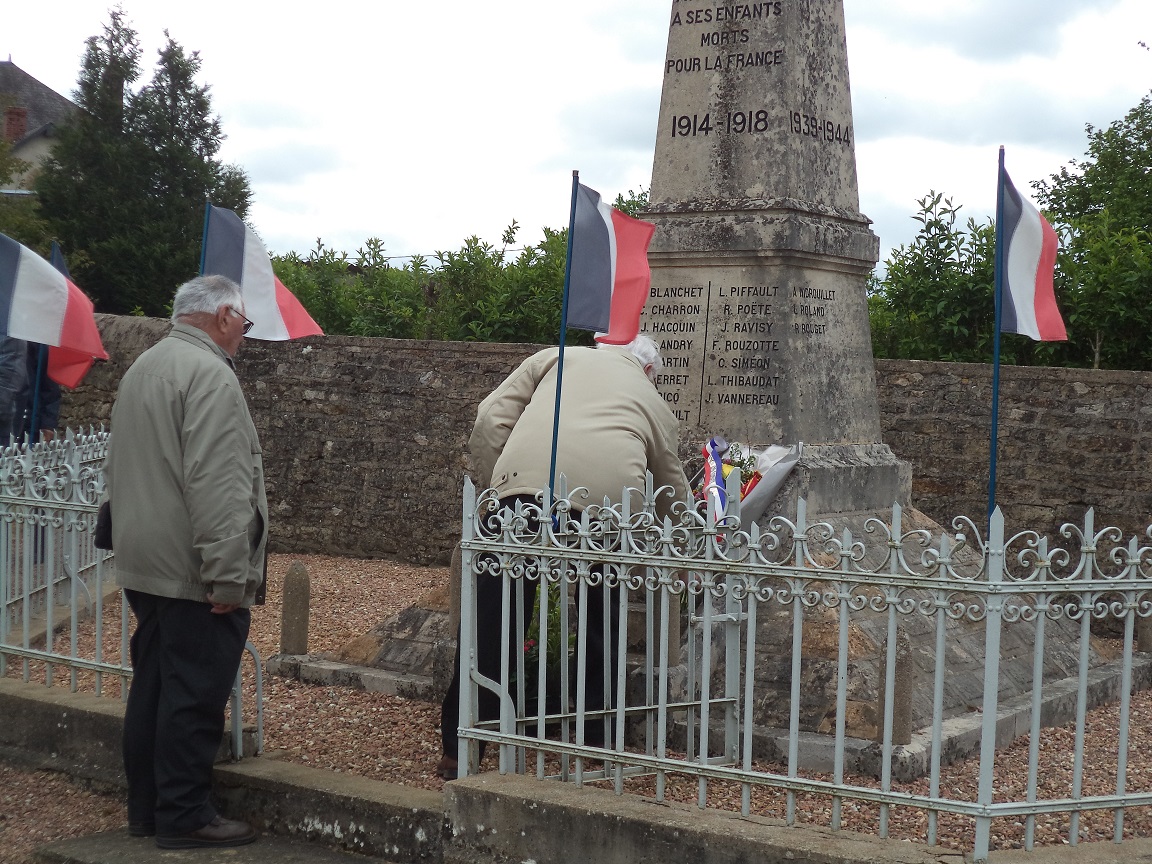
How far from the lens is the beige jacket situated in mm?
4617

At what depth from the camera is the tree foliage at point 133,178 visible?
2181 cm

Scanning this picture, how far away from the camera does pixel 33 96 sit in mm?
42281

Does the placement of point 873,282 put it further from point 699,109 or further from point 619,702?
point 619,702

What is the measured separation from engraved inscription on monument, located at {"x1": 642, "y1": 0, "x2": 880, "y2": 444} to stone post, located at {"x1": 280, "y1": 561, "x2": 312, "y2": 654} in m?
2.11

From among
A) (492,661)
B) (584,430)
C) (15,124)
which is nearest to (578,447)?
(584,430)

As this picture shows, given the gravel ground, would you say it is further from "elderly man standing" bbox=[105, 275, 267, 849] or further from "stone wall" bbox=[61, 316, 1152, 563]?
"stone wall" bbox=[61, 316, 1152, 563]

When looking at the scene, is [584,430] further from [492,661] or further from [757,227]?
[757,227]

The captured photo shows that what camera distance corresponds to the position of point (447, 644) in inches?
232

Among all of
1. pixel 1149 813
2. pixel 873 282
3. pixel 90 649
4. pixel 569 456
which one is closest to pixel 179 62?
pixel 873 282

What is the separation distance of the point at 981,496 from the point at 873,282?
3.00 meters

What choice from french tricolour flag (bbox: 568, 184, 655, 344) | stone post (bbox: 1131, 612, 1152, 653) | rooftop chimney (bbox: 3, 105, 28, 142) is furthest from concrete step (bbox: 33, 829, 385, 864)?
rooftop chimney (bbox: 3, 105, 28, 142)

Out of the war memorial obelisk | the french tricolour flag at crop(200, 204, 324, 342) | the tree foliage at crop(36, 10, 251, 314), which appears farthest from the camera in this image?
the tree foliage at crop(36, 10, 251, 314)

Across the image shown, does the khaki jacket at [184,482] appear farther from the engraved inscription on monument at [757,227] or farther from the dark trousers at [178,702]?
the engraved inscription on monument at [757,227]

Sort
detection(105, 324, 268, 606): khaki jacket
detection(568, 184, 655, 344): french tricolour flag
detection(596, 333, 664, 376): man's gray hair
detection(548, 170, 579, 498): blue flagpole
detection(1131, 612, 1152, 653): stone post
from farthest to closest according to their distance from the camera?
detection(1131, 612, 1152, 653): stone post
detection(596, 333, 664, 376): man's gray hair
detection(568, 184, 655, 344): french tricolour flag
detection(548, 170, 579, 498): blue flagpole
detection(105, 324, 268, 606): khaki jacket
